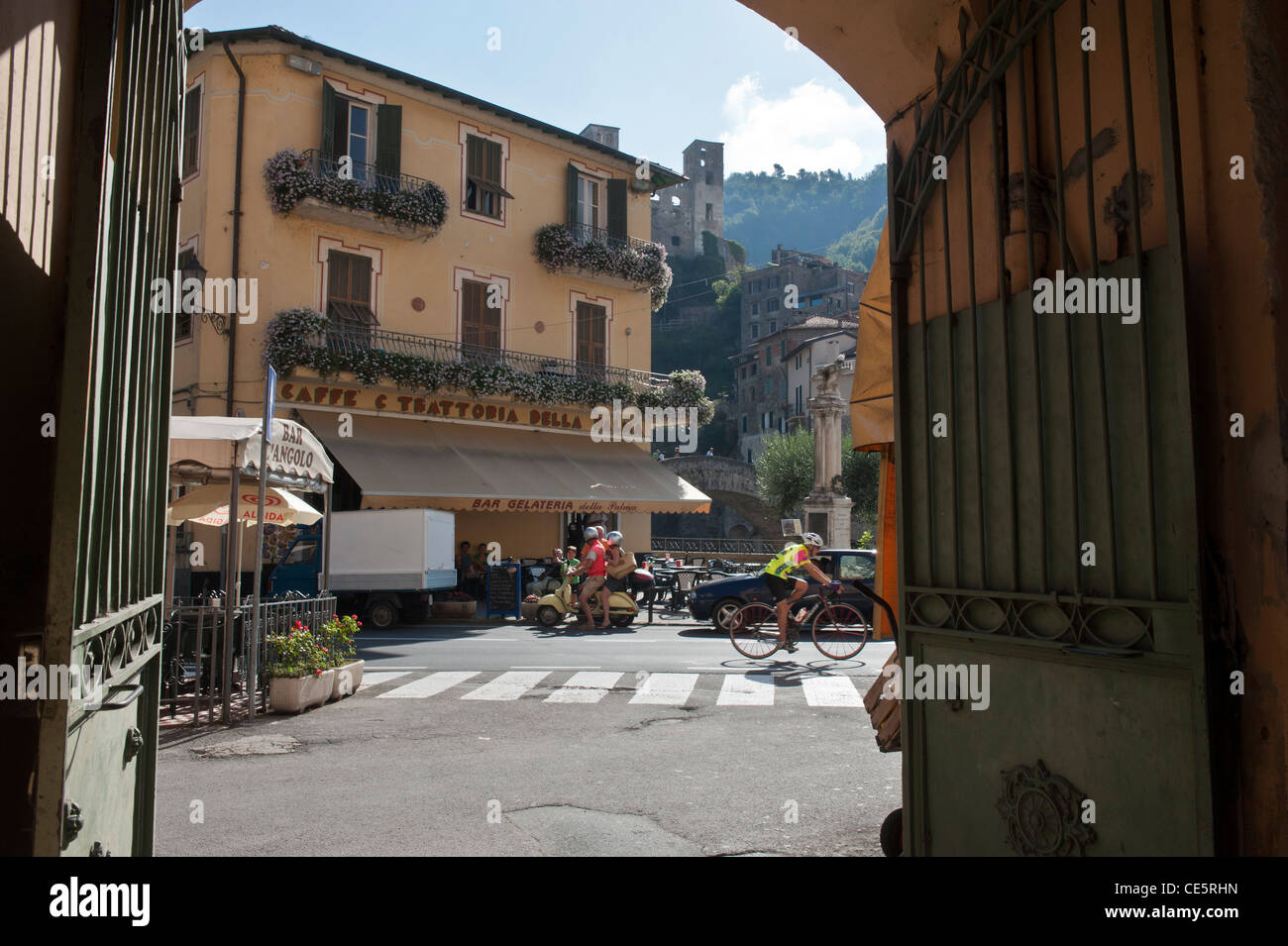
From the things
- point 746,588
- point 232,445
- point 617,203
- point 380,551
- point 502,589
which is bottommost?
point 502,589

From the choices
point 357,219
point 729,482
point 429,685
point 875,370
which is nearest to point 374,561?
point 429,685

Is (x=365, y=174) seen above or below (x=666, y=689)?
above

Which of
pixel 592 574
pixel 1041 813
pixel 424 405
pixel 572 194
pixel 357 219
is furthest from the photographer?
pixel 572 194

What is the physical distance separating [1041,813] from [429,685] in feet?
27.6

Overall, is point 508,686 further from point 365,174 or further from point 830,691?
point 365,174

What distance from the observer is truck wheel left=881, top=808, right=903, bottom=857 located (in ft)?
15.4

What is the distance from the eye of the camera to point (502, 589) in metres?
19.7

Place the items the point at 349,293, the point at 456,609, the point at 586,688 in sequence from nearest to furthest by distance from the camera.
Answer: the point at 586,688 → the point at 456,609 → the point at 349,293

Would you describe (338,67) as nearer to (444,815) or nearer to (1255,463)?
(444,815)

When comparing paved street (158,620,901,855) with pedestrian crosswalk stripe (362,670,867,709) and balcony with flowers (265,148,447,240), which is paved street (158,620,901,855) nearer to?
pedestrian crosswalk stripe (362,670,867,709)

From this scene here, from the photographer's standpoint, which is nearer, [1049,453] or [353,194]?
[1049,453]

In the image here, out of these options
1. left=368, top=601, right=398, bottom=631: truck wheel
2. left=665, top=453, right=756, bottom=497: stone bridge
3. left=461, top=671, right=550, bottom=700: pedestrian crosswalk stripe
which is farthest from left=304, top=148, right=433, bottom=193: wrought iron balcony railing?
left=665, top=453, right=756, bottom=497: stone bridge

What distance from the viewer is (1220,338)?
2936mm
